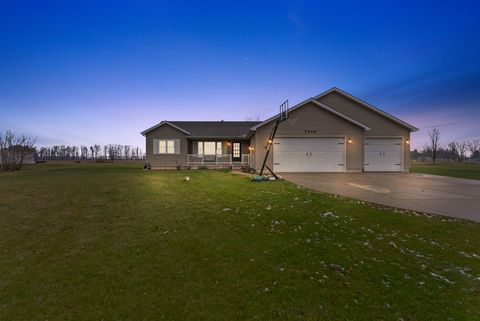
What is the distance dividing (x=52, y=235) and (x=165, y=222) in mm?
2116

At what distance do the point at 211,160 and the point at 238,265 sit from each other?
1736cm

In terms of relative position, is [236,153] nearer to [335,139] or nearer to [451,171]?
[335,139]

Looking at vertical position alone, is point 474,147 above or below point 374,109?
below

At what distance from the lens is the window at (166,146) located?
63.1 ft

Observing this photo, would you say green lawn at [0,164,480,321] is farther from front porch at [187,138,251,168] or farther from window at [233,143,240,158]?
window at [233,143,240,158]

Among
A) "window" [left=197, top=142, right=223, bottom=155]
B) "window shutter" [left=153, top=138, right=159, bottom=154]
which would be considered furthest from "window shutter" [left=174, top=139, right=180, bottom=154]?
"window" [left=197, top=142, right=223, bottom=155]

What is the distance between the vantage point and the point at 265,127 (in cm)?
1465

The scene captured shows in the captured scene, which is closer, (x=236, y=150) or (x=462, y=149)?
(x=236, y=150)

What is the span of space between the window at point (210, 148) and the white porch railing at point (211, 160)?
0.62m

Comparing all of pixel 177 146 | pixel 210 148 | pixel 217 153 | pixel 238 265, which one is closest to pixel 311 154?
pixel 217 153

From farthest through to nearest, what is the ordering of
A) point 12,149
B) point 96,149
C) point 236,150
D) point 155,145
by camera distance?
point 96,149
point 12,149
point 236,150
point 155,145

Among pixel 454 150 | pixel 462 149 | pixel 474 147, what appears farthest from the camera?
pixel 454 150

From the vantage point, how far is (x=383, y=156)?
606 inches

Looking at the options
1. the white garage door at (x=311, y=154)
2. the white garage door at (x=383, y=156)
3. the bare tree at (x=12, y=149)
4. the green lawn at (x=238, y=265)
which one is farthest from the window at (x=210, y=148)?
the bare tree at (x=12, y=149)
